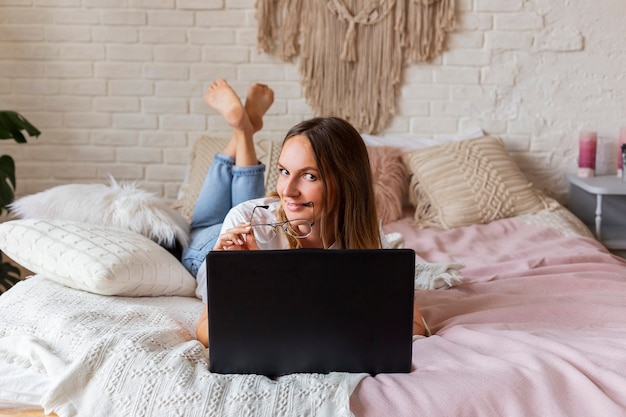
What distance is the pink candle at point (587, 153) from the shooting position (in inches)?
140

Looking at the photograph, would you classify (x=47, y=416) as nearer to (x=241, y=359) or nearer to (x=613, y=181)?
(x=241, y=359)

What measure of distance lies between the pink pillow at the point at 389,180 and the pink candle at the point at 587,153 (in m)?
0.81

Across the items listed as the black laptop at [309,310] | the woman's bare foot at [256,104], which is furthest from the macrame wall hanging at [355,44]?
the black laptop at [309,310]

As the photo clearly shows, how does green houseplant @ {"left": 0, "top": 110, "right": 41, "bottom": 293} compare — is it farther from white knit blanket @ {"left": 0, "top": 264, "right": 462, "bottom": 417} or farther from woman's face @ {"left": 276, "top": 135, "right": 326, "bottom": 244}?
woman's face @ {"left": 276, "top": 135, "right": 326, "bottom": 244}

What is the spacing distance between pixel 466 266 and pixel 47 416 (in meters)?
1.44

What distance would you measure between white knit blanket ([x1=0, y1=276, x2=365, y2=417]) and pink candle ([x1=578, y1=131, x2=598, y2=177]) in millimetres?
2345

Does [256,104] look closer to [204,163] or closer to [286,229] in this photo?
[204,163]

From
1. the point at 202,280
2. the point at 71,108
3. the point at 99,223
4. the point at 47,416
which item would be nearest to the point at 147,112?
the point at 71,108

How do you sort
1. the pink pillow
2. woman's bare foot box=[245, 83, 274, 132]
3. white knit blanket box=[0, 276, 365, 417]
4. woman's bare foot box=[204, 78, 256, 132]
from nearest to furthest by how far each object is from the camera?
white knit blanket box=[0, 276, 365, 417] < woman's bare foot box=[204, 78, 256, 132] < woman's bare foot box=[245, 83, 274, 132] < the pink pillow

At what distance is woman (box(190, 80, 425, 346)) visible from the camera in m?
1.72

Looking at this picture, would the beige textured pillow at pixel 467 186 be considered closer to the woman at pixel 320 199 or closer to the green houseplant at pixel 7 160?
the woman at pixel 320 199

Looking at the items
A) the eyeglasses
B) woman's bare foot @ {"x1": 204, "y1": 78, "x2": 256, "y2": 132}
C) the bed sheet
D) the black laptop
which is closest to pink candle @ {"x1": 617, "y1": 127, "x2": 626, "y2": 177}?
the bed sheet

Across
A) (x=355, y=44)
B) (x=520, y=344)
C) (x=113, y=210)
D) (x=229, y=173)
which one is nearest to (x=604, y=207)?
(x=355, y=44)

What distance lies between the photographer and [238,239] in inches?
66.5
